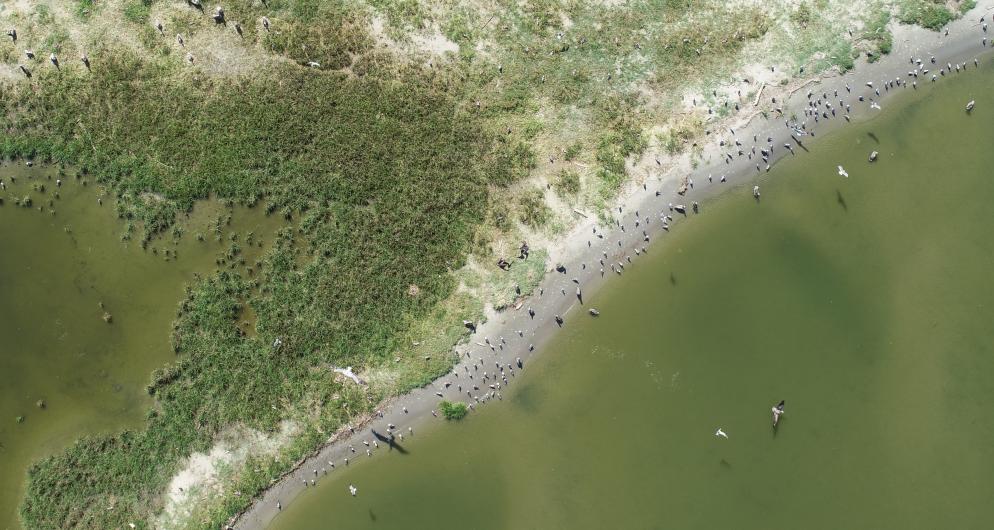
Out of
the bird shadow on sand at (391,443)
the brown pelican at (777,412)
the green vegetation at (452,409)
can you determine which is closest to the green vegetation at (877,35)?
the brown pelican at (777,412)

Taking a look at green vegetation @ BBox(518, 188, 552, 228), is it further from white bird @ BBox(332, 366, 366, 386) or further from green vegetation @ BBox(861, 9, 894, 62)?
green vegetation @ BBox(861, 9, 894, 62)

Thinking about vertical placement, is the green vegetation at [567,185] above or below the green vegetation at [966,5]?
below

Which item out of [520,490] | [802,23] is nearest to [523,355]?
[520,490]

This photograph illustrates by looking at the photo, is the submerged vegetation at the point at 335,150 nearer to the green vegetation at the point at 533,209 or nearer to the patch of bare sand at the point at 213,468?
the green vegetation at the point at 533,209

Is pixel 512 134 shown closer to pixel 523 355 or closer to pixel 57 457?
pixel 523 355

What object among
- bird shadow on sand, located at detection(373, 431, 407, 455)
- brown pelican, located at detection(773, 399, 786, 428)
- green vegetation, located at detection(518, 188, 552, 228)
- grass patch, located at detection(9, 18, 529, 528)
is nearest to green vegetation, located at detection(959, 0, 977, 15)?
brown pelican, located at detection(773, 399, 786, 428)
